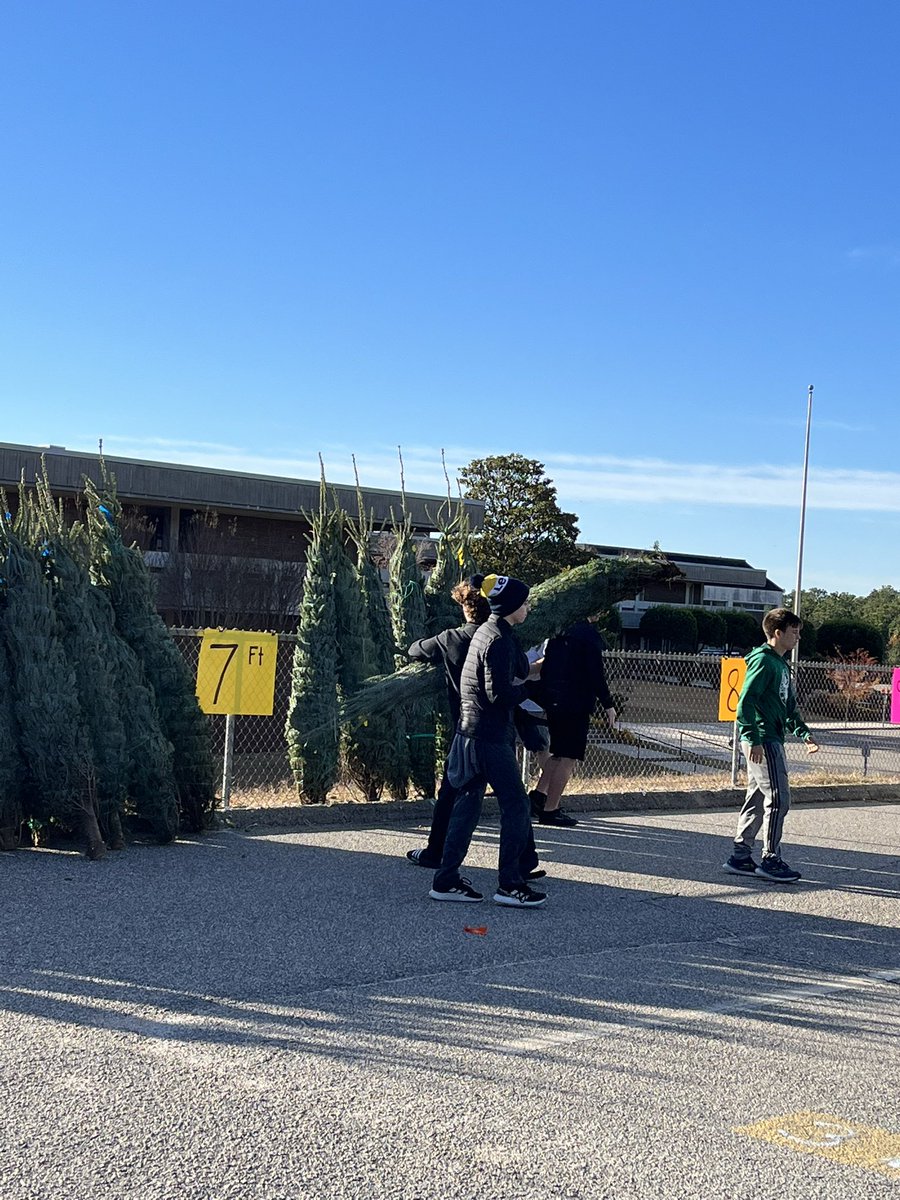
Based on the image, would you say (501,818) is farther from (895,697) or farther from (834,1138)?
(895,697)

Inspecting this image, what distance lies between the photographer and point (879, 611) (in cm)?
8538

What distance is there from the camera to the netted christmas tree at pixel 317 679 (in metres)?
11.0

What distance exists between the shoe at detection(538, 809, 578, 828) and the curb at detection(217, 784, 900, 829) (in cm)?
71

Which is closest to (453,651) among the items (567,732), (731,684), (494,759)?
(494,759)

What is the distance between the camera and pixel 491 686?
762 cm

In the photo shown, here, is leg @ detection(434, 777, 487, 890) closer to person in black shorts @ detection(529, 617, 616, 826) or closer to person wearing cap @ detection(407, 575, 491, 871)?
person wearing cap @ detection(407, 575, 491, 871)

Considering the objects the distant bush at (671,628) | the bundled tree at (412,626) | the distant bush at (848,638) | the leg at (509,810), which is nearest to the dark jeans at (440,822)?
the leg at (509,810)

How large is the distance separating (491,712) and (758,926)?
1.93m

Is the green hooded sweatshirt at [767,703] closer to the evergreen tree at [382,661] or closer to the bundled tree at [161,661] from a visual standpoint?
the evergreen tree at [382,661]

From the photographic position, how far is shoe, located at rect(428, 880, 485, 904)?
750cm

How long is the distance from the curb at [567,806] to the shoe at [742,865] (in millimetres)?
2671

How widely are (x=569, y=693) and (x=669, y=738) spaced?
17392 millimetres

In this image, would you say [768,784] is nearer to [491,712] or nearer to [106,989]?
[491,712]

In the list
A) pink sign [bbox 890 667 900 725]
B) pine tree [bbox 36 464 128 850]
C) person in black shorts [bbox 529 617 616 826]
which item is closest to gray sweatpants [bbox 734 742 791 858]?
person in black shorts [bbox 529 617 616 826]
